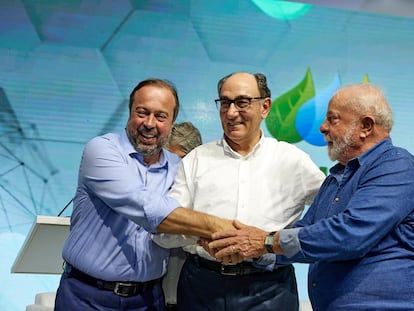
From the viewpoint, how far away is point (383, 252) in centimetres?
207

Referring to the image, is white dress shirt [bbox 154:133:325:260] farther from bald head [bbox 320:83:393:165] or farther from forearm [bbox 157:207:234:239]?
bald head [bbox 320:83:393:165]

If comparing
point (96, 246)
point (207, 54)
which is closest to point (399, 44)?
point (207, 54)

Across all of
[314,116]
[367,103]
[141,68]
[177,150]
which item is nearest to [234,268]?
[367,103]

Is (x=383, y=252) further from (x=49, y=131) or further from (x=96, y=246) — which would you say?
(x=49, y=131)

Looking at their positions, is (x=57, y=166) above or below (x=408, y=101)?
below

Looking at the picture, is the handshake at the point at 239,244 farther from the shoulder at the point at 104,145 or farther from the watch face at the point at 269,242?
the shoulder at the point at 104,145

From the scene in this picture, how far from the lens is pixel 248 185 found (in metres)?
2.39

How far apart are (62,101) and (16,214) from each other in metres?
0.91

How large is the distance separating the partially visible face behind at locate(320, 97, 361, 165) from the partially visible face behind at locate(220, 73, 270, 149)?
0.93ft

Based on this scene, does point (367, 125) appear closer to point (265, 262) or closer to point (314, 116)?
point (265, 262)

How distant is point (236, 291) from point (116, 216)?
0.52 m

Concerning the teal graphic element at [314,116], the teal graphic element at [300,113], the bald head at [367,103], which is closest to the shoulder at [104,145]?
the bald head at [367,103]

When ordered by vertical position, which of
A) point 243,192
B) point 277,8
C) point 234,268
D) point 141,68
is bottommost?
point 234,268

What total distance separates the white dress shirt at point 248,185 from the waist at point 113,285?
188 millimetres
